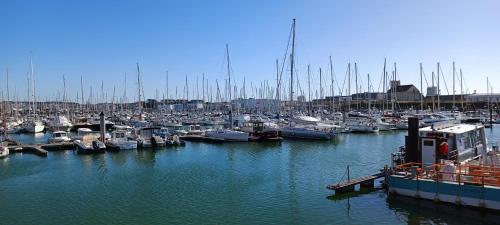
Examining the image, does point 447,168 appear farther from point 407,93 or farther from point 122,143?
point 407,93

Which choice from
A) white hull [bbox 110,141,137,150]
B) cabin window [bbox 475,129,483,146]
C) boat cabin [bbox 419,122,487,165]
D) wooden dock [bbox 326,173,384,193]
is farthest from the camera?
white hull [bbox 110,141,137,150]

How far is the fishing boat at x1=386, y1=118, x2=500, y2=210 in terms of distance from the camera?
69.8 ft

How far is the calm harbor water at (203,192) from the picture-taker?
902 inches

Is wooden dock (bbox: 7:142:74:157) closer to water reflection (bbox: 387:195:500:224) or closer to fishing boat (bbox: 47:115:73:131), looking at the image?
fishing boat (bbox: 47:115:73:131)

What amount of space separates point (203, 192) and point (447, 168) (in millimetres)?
15510

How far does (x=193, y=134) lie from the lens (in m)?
69.4

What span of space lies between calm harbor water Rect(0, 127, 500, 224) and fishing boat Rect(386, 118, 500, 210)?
72 cm

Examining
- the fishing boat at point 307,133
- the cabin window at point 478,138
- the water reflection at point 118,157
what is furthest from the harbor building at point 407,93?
the cabin window at point 478,138

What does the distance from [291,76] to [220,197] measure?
133 feet

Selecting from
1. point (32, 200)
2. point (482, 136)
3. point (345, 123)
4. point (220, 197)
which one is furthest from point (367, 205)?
point (345, 123)

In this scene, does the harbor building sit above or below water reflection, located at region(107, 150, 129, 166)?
above

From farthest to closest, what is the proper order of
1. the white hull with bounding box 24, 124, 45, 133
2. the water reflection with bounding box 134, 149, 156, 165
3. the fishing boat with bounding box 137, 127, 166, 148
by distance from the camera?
the white hull with bounding box 24, 124, 45, 133
the fishing boat with bounding box 137, 127, 166, 148
the water reflection with bounding box 134, 149, 156, 165

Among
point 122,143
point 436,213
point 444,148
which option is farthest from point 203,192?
point 122,143

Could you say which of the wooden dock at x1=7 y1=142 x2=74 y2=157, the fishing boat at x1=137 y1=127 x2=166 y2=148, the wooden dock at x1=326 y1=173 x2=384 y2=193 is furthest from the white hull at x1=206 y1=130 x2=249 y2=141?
the wooden dock at x1=326 y1=173 x2=384 y2=193
